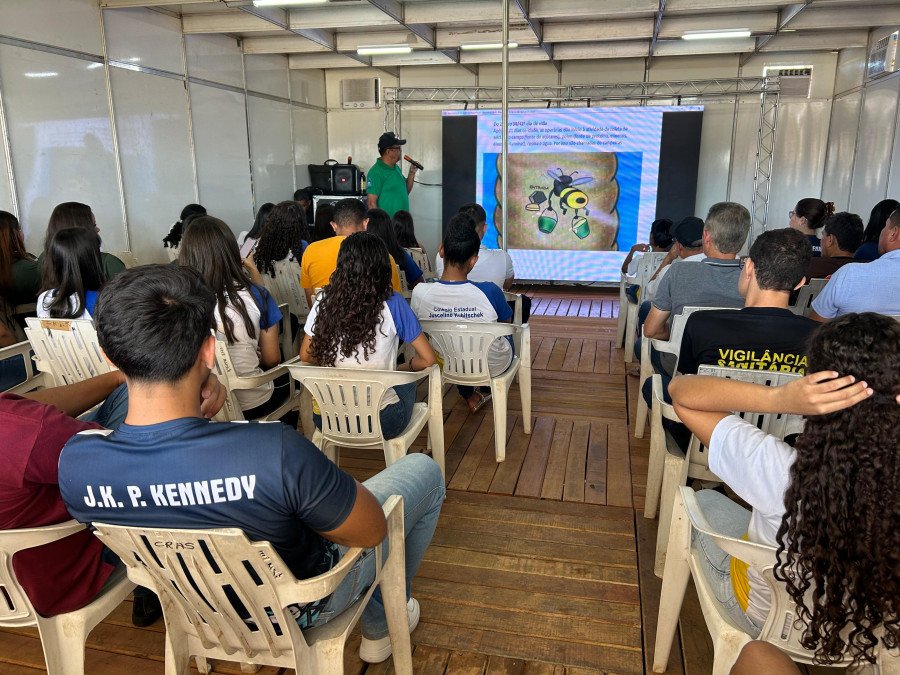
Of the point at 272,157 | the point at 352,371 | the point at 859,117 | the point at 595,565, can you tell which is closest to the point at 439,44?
the point at 272,157

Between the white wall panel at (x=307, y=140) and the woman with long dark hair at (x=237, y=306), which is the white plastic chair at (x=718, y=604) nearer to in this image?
the woman with long dark hair at (x=237, y=306)

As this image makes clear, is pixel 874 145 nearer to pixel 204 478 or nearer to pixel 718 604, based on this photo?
pixel 718 604

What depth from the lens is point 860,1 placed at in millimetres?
5547

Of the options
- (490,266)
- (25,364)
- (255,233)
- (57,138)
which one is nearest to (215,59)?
(57,138)

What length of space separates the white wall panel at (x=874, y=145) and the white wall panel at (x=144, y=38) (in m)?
7.13

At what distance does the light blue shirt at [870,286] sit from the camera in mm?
2621

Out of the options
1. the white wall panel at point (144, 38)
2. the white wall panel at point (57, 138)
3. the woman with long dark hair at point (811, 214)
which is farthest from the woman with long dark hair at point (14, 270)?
the woman with long dark hair at point (811, 214)

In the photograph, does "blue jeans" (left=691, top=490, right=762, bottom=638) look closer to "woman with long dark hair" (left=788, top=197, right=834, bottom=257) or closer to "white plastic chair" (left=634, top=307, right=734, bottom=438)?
"white plastic chair" (left=634, top=307, right=734, bottom=438)

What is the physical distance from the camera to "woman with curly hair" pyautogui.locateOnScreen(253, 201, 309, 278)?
4.10 metres

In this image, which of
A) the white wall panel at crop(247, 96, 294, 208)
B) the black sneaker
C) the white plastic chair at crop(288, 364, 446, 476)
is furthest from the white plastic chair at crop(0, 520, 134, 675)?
the white wall panel at crop(247, 96, 294, 208)

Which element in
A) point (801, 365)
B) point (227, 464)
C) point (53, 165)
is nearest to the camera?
point (227, 464)

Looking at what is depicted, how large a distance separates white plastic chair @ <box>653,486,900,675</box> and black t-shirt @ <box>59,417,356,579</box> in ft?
2.60

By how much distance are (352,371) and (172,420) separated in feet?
3.72

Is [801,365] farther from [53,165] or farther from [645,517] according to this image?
[53,165]
